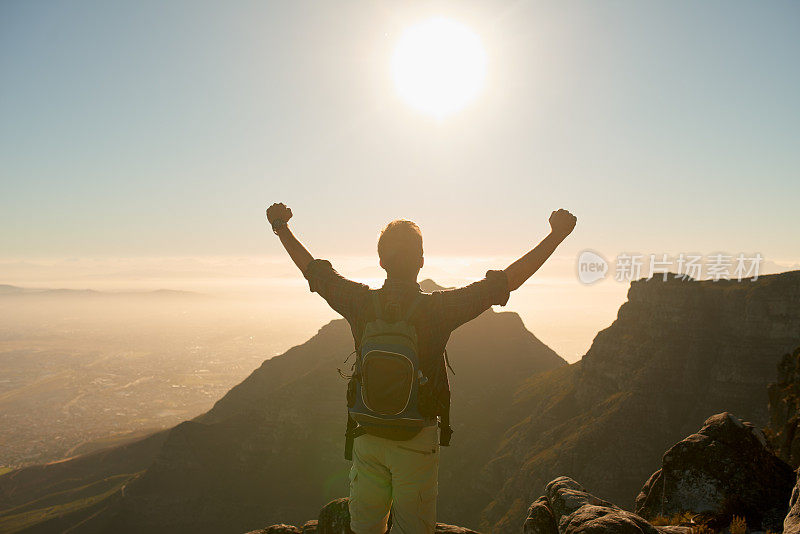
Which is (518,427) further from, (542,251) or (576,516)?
(542,251)

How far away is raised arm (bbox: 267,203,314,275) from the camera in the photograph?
4.45m

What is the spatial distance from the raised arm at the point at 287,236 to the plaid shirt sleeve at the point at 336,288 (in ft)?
0.58

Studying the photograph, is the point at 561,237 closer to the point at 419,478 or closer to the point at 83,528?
the point at 419,478

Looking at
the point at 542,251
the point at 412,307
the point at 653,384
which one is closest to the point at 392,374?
the point at 412,307

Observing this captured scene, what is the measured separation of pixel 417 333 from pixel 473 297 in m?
0.66

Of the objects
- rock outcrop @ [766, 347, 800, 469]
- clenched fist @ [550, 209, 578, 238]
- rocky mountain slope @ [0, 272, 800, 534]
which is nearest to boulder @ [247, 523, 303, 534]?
clenched fist @ [550, 209, 578, 238]

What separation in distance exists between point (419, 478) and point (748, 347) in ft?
303

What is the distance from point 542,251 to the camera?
3928mm

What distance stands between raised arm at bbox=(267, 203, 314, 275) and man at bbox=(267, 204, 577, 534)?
0.47 metres

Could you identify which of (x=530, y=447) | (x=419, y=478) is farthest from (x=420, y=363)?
(x=530, y=447)

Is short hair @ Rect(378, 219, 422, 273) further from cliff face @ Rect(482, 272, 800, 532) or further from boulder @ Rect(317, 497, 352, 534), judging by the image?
cliff face @ Rect(482, 272, 800, 532)

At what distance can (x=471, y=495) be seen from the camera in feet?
269

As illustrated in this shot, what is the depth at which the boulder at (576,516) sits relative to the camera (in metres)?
7.05

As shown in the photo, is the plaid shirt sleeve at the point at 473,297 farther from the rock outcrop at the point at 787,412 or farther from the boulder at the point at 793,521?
the rock outcrop at the point at 787,412
